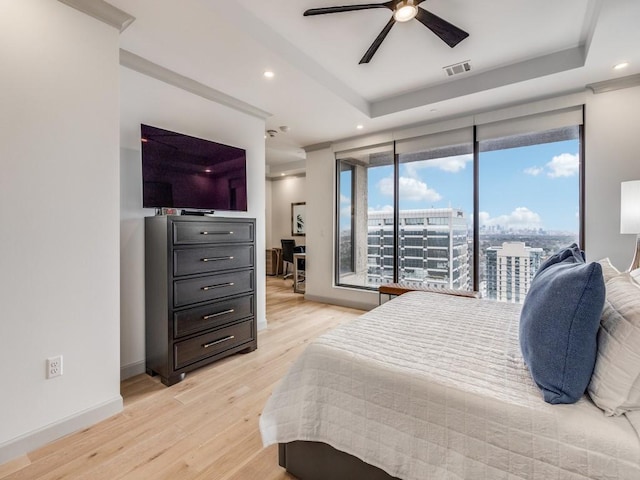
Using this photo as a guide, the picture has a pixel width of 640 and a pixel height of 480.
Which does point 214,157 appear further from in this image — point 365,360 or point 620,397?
point 620,397

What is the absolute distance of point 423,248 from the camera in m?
4.27

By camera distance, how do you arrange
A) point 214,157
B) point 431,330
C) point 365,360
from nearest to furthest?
point 365,360 < point 431,330 < point 214,157

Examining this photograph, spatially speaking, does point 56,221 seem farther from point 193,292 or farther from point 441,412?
point 441,412

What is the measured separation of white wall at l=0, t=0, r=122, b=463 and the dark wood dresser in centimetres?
38

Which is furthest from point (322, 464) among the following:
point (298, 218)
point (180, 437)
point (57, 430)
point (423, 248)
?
point (298, 218)

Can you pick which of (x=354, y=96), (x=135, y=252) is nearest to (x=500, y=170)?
(x=354, y=96)

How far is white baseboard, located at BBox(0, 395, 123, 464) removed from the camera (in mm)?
1565

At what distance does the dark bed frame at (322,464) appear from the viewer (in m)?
1.20

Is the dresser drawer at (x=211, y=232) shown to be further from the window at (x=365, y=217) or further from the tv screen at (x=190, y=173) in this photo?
the window at (x=365, y=217)

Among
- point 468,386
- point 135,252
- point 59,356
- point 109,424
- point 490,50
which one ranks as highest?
point 490,50

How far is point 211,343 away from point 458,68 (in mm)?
3526

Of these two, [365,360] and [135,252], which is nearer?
[365,360]

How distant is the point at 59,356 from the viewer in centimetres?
173

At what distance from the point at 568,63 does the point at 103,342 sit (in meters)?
4.31
